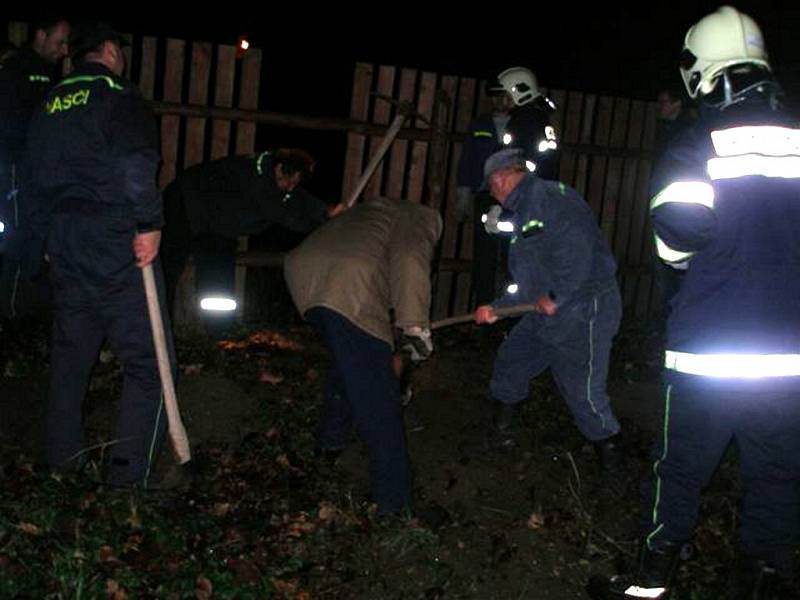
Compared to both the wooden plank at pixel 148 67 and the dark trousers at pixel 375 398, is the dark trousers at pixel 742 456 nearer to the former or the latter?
the dark trousers at pixel 375 398

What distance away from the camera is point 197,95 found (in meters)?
6.69

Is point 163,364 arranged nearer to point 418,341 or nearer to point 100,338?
point 100,338

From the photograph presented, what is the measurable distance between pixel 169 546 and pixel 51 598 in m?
0.57

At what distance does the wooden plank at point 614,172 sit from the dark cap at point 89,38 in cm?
557

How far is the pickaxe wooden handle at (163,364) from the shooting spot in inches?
160

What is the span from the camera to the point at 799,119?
346cm

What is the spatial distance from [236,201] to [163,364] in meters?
1.77

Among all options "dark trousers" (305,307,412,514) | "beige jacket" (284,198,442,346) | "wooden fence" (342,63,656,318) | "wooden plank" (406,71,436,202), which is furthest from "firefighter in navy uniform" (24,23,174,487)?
"wooden plank" (406,71,436,202)

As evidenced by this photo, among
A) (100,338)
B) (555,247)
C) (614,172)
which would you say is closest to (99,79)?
(100,338)

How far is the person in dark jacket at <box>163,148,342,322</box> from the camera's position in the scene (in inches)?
218

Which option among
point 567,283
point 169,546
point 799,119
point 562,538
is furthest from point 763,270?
point 169,546

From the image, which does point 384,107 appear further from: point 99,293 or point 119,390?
point 99,293

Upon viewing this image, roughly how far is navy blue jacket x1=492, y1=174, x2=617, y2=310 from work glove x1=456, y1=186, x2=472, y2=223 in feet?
8.02

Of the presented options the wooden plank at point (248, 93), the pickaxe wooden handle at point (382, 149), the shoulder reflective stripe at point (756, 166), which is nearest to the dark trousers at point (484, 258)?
the pickaxe wooden handle at point (382, 149)
